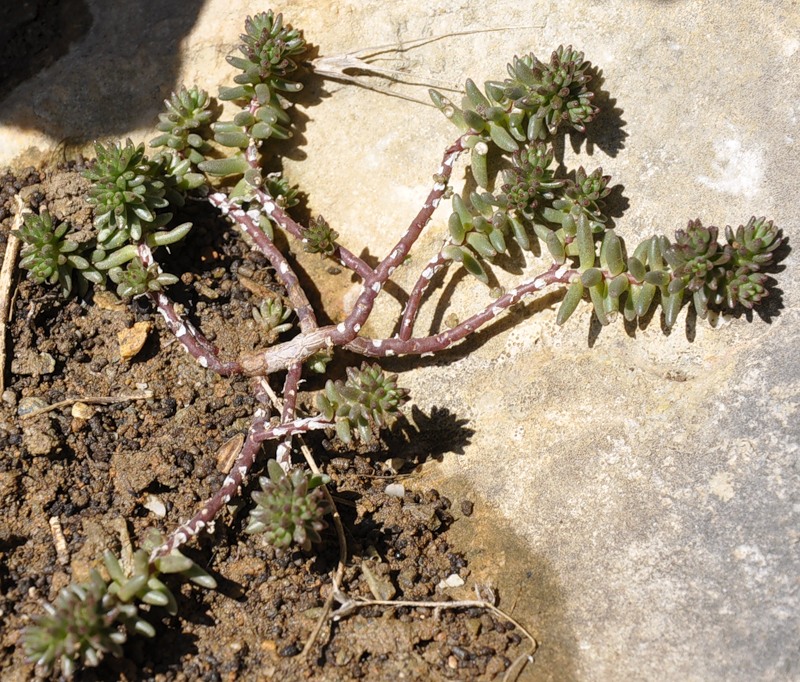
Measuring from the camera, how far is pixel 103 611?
121 inches

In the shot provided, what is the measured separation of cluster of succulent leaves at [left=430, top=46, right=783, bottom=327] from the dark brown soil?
0.94 m

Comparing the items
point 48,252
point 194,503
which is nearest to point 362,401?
point 194,503

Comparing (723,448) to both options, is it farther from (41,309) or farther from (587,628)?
(41,309)

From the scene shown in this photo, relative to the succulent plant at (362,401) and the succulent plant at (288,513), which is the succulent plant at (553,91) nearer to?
the succulent plant at (362,401)

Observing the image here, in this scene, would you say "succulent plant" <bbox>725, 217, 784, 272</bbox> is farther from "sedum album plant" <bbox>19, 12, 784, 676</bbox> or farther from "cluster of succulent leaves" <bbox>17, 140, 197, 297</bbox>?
"cluster of succulent leaves" <bbox>17, 140, 197, 297</bbox>

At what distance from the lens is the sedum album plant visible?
11.5 feet

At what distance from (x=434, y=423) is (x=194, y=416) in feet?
3.79

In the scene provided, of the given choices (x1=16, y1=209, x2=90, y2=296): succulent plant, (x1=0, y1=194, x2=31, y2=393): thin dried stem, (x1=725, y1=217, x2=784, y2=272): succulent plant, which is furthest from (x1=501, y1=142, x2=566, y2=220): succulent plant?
(x1=0, y1=194, x2=31, y2=393): thin dried stem

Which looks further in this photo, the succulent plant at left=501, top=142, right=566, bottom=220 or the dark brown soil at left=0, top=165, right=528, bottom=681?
the succulent plant at left=501, top=142, right=566, bottom=220

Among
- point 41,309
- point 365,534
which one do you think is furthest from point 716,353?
point 41,309

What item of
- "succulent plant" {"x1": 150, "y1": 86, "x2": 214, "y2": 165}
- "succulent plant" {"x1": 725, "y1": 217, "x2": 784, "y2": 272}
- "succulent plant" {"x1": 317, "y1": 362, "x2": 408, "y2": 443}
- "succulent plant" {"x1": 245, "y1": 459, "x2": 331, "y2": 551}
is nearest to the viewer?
"succulent plant" {"x1": 245, "y1": 459, "x2": 331, "y2": 551}

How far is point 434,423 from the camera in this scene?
3.96 m

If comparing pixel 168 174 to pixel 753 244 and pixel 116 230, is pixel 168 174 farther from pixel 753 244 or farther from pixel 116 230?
pixel 753 244

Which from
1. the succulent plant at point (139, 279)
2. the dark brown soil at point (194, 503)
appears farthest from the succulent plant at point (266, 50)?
the succulent plant at point (139, 279)
